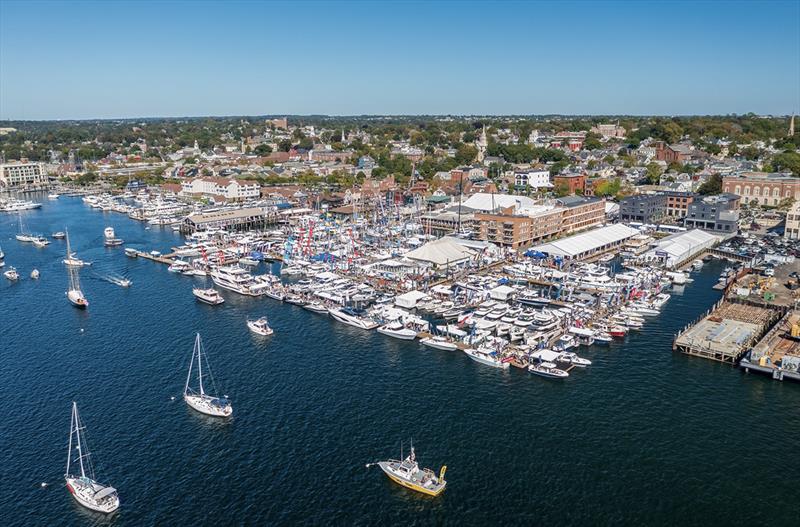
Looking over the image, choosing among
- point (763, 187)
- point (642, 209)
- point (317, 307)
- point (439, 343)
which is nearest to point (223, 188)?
point (317, 307)

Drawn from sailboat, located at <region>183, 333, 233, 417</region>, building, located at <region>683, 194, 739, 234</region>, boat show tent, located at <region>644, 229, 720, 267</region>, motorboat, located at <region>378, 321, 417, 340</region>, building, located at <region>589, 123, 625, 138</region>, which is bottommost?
sailboat, located at <region>183, 333, 233, 417</region>

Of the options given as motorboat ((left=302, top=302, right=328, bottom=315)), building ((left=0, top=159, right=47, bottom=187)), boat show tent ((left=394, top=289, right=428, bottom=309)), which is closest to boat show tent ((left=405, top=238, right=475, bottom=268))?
boat show tent ((left=394, top=289, right=428, bottom=309))

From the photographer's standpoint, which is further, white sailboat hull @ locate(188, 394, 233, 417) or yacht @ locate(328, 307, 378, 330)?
yacht @ locate(328, 307, 378, 330)

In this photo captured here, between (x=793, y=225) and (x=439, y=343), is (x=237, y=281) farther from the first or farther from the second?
(x=793, y=225)

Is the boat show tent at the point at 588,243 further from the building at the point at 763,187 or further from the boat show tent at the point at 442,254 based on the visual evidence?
the building at the point at 763,187

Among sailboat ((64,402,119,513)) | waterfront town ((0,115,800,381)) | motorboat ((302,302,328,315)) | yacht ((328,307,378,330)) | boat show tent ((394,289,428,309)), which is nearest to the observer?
sailboat ((64,402,119,513))

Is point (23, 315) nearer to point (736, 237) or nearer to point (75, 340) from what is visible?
point (75, 340)

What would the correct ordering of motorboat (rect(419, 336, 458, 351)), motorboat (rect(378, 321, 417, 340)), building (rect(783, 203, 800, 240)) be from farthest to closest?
building (rect(783, 203, 800, 240)), motorboat (rect(378, 321, 417, 340)), motorboat (rect(419, 336, 458, 351))

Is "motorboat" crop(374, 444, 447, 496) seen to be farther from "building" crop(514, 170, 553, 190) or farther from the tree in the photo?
"building" crop(514, 170, 553, 190)
